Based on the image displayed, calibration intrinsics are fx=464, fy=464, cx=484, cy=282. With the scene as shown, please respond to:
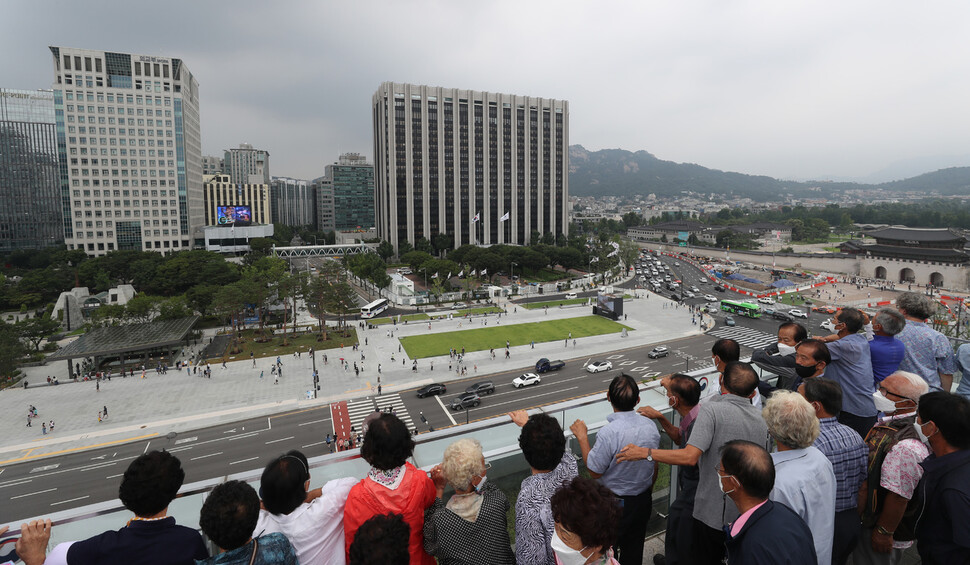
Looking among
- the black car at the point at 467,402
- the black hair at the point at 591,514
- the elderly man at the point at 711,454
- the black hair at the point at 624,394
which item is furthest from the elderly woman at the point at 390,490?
the black car at the point at 467,402

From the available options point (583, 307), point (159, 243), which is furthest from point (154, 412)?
point (159, 243)

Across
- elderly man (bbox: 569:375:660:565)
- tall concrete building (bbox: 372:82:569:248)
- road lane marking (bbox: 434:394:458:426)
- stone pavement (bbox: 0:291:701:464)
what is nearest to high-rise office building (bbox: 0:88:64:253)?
tall concrete building (bbox: 372:82:569:248)

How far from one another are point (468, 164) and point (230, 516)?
95.8 metres

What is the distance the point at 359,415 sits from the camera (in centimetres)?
2472

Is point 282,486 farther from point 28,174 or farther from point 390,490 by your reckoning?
point 28,174

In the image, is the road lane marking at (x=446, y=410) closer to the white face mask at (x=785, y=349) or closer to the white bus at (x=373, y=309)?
the white face mask at (x=785, y=349)

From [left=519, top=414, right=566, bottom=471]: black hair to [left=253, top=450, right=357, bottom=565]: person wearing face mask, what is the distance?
1.49m

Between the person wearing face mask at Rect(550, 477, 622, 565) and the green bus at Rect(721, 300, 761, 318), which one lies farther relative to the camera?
the green bus at Rect(721, 300, 761, 318)

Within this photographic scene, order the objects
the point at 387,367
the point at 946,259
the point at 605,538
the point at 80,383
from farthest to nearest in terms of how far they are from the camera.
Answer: the point at 946,259 → the point at 387,367 → the point at 80,383 → the point at 605,538

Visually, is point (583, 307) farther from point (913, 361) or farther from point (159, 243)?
point (159, 243)

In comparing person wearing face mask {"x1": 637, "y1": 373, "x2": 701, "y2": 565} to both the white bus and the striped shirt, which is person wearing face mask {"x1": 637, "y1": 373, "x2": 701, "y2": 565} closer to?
the striped shirt

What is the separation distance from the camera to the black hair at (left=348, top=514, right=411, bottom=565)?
2.66 meters

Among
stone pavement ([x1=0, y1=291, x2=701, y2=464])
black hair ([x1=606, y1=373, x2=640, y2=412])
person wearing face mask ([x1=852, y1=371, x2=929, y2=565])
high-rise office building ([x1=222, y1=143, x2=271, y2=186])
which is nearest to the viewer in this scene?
person wearing face mask ([x1=852, y1=371, x2=929, y2=565])

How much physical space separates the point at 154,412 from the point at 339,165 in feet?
485
